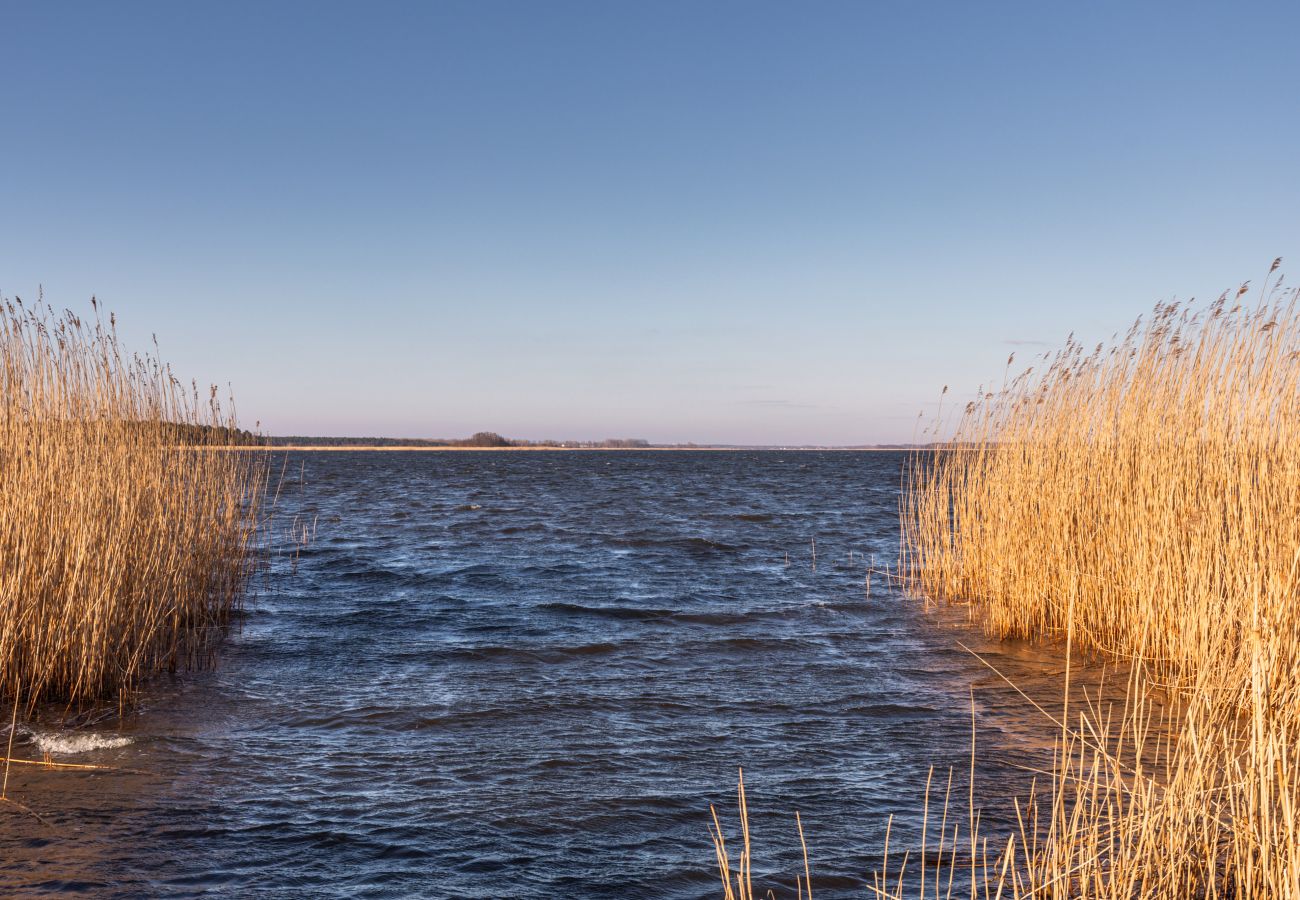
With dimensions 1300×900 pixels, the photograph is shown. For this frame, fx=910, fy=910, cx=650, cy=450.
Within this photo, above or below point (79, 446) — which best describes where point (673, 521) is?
below

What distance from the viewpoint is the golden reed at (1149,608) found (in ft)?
9.78

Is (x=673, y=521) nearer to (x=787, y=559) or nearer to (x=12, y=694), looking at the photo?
(x=787, y=559)

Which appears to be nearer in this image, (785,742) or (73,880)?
(73,880)

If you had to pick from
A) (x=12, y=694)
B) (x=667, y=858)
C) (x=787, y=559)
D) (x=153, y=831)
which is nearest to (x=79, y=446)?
(x=12, y=694)

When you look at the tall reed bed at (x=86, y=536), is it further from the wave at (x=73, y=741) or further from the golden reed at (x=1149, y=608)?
the golden reed at (x=1149, y=608)

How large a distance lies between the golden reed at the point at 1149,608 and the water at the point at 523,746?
19.5 inches

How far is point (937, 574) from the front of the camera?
1145 cm

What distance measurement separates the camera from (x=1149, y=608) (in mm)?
6637

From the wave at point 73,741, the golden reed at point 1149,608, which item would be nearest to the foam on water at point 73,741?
the wave at point 73,741

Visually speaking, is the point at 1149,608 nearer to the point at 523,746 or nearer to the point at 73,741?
the point at 523,746

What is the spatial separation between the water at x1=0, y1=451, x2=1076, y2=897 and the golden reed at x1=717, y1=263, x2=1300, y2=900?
1.62 ft

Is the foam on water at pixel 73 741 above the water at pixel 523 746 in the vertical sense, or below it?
above

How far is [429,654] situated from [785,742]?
398 cm

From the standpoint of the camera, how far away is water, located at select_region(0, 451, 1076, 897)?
163 inches
